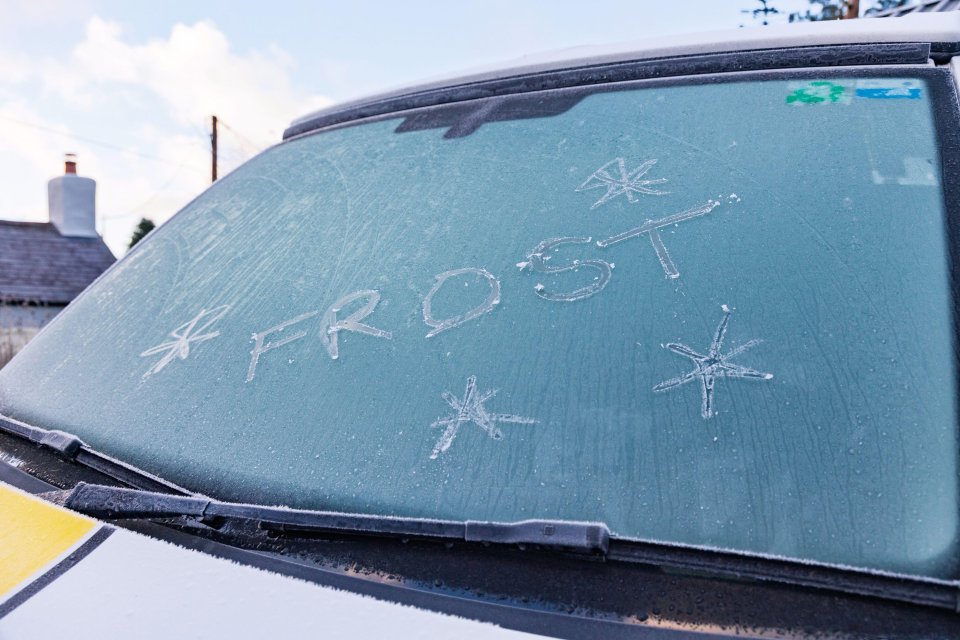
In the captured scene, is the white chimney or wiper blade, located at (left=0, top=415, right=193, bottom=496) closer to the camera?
wiper blade, located at (left=0, top=415, right=193, bottom=496)

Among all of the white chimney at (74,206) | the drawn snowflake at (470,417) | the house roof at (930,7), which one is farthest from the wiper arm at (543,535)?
the white chimney at (74,206)

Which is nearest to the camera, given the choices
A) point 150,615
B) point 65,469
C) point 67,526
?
point 150,615

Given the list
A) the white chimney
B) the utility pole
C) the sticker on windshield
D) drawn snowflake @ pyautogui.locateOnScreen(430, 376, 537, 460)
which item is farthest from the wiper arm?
the utility pole

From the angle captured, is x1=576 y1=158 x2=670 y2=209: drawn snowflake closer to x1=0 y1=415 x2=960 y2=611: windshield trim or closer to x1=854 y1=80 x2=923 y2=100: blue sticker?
x1=854 y1=80 x2=923 y2=100: blue sticker

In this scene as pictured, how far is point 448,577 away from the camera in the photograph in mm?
879

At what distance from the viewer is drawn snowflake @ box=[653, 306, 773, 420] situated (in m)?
0.94

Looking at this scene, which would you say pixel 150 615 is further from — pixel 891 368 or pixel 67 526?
pixel 891 368

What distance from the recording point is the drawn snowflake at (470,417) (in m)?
1.00

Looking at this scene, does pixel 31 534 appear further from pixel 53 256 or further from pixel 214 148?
pixel 214 148

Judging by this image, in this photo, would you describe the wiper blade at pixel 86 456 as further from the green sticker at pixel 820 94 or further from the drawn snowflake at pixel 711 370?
the green sticker at pixel 820 94

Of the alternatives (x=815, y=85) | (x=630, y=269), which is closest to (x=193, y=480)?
(x=630, y=269)

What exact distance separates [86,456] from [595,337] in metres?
0.82

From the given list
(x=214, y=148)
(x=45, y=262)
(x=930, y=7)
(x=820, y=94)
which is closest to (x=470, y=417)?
(x=820, y=94)

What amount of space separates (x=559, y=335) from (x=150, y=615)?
0.58 metres
